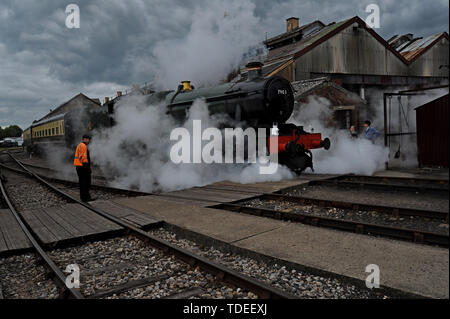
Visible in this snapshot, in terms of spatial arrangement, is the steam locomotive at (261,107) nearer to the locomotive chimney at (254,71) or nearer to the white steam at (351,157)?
the locomotive chimney at (254,71)

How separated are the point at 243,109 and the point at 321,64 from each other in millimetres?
14806

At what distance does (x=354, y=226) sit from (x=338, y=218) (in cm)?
71

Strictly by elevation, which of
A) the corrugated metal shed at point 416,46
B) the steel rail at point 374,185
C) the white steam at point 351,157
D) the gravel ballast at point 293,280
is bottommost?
the gravel ballast at point 293,280

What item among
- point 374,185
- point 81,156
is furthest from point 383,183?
point 81,156

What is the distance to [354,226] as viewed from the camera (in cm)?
465

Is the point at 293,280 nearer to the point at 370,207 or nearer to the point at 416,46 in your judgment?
the point at 370,207

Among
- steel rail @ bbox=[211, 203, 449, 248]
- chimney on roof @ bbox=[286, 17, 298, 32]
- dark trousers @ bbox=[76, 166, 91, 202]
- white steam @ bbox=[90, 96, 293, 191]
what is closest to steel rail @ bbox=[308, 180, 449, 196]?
white steam @ bbox=[90, 96, 293, 191]

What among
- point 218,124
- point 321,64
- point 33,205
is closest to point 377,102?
point 321,64

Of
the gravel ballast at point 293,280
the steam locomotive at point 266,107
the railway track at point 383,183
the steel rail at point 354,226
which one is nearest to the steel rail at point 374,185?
the railway track at point 383,183

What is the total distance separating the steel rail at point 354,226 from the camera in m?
3.88

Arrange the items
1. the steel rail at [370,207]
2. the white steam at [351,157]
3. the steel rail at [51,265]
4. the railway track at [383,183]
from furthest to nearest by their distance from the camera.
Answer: the white steam at [351,157] → the railway track at [383,183] → the steel rail at [370,207] → the steel rail at [51,265]

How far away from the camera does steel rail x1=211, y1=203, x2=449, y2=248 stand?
3.88 meters

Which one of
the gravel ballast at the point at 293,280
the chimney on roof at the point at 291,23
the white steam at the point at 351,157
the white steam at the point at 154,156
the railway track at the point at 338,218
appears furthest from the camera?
the chimney on roof at the point at 291,23

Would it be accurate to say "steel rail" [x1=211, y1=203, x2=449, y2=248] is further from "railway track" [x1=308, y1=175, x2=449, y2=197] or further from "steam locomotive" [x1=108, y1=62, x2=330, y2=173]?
"steam locomotive" [x1=108, y1=62, x2=330, y2=173]
